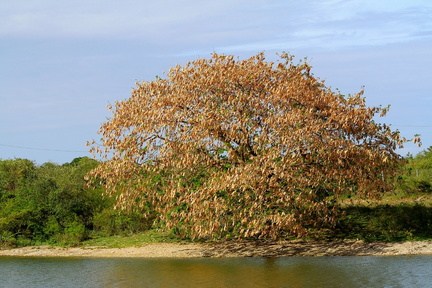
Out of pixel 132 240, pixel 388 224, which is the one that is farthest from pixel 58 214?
pixel 388 224

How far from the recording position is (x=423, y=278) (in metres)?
18.2

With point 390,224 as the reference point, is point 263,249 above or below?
below

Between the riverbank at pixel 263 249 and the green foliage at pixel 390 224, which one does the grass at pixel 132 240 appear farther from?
the green foliage at pixel 390 224

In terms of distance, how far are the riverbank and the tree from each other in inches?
42.3

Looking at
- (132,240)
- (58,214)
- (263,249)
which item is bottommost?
(263,249)

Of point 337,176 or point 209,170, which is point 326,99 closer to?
point 337,176

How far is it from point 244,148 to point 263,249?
196 inches

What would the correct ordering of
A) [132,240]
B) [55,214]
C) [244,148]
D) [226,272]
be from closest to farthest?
[226,272] → [244,148] → [132,240] → [55,214]

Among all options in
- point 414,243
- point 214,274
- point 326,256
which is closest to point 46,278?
point 214,274

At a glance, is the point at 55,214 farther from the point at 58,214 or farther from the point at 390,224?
the point at 390,224

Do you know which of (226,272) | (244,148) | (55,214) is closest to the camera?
(226,272)

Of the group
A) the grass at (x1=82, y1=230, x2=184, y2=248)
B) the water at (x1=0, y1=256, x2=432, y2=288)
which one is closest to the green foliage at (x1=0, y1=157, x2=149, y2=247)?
the grass at (x1=82, y1=230, x2=184, y2=248)

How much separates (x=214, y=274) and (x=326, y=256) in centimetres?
617

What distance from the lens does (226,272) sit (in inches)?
823
